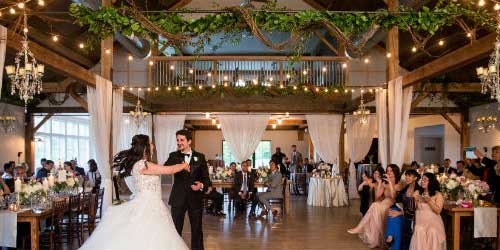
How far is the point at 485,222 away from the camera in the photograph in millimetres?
6223

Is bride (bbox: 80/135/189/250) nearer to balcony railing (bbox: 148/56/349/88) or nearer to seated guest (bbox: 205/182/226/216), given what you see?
seated guest (bbox: 205/182/226/216)

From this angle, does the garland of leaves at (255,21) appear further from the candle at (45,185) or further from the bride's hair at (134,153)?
the candle at (45,185)

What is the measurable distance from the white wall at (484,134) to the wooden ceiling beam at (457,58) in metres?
5.94

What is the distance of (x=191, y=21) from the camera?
17.0ft

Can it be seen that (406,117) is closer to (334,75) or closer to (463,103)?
(334,75)

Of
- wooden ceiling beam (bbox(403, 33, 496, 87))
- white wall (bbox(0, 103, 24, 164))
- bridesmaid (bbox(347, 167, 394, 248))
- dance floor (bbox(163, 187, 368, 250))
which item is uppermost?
wooden ceiling beam (bbox(403, 33, 496, 87))

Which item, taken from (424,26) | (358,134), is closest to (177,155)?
(424,26)

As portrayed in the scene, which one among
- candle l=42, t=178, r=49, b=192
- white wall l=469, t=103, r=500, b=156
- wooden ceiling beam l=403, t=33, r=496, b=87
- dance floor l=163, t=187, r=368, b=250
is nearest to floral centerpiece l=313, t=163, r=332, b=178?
dance floor l=163, t=187, r=368, b=250

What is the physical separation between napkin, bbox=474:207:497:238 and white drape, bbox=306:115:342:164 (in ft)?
28.7

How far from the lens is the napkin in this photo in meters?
6.19

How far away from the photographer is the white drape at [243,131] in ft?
48.3

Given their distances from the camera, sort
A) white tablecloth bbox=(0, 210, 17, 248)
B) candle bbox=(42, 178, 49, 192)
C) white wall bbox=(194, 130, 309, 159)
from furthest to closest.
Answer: white wall bbox=(194, 130, 309, 159) → candle bbox=(42, 178, 49, 192) → white tablecloth bbox=(0, 210, 17, 248)

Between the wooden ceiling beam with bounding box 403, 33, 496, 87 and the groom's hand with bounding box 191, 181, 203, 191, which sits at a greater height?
the wooden ceiling beam with bounding box 403, 33, 496, 87

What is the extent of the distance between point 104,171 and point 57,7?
490 cm
